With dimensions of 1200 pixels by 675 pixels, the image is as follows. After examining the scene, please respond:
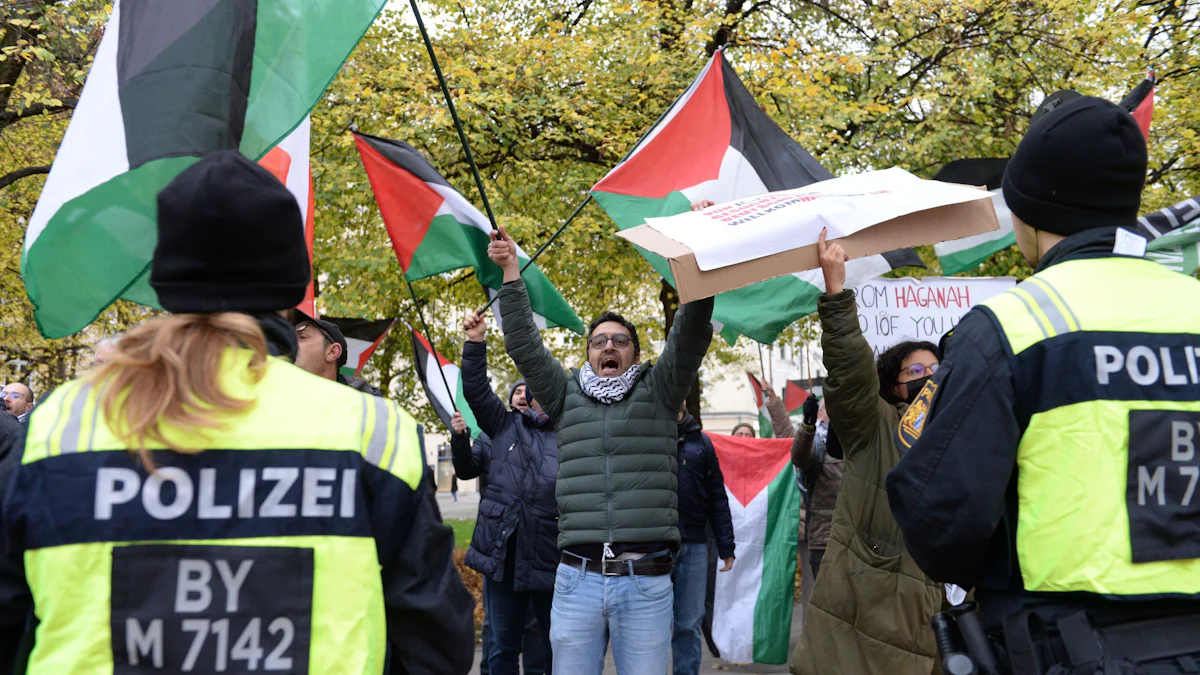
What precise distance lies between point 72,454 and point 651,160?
4.26 meters

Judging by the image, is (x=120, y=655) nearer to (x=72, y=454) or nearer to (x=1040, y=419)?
(x=72, y=454)

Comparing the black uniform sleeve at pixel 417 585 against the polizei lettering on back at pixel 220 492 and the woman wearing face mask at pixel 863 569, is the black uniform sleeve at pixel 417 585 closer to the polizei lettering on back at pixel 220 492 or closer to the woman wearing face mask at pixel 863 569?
the polizei lettering on back at pixel 220 492

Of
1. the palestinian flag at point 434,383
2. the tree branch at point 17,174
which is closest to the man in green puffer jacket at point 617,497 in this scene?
the palestinian flag at point 434,383

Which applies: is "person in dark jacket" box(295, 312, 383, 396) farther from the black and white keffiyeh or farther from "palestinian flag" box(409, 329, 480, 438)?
"palestinian flag" box(409, 329, 480, 438)

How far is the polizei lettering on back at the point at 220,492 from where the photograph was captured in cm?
196

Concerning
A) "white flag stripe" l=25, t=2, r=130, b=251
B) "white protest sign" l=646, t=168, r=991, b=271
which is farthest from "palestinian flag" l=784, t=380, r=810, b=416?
"white flag stripe" l=25, t=2, r=130, b=251

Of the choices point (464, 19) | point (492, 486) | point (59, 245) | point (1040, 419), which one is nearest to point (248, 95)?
point (59, 245)

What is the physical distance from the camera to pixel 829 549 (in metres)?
4.32

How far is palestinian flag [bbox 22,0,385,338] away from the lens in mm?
3613

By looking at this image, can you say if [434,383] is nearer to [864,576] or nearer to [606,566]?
[606,566]

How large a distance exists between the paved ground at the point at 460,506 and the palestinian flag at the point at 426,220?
59.5 ft

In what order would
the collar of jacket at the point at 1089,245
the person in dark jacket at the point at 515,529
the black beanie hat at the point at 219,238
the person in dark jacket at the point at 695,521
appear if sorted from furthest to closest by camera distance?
the person in dark jacket at the point at 695,521 → the person in dark jacket at the point at 515,529 → the collar of jacket at the point at 1089,245 → the black beanie hat at the point at 219,238

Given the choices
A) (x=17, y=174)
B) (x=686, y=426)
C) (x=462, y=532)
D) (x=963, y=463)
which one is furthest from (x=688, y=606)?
(x=462, y=532)

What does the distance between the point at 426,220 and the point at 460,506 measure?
90.2 ft
